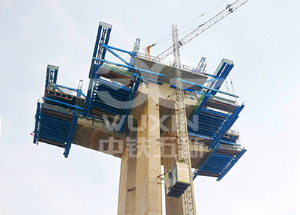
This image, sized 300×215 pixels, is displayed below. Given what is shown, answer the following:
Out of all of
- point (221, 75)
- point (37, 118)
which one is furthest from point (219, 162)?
point (37, 118)

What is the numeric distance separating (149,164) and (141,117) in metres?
9.85

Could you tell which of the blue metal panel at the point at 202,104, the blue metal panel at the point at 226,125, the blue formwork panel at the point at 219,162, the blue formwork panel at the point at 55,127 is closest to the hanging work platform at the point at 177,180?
the blue metal panel at the point at 202,104

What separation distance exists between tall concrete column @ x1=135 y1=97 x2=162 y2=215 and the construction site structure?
141 millimetres

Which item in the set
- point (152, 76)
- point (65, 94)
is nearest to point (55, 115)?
point (65, 94)

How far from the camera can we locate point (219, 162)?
51344 millimetres

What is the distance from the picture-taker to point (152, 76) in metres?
46.4

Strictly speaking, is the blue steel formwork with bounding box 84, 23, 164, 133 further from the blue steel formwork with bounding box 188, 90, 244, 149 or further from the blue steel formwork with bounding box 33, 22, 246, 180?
the blue steel formwork with bounding box 188, 90, 244, 149

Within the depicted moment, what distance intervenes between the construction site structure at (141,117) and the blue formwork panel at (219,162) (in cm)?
16

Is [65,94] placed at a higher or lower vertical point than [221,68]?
lower

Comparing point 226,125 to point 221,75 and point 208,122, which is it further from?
point 221,75

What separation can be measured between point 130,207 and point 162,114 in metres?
14.3

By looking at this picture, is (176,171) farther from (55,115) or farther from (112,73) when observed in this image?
(55,115)

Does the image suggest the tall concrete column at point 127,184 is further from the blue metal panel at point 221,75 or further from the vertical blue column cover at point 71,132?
the blue metal panel at point 221,75

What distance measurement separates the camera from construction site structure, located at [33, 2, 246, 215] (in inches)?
1625
